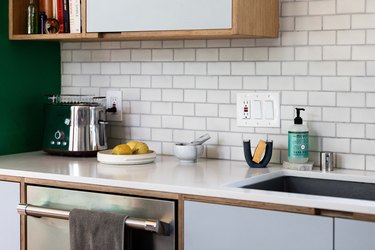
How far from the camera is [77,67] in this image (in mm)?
3918

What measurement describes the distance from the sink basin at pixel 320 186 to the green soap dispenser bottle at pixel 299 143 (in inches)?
3.4

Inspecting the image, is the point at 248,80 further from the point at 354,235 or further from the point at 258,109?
the point at 354,235

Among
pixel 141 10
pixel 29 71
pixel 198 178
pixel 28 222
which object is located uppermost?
pixel 141 10

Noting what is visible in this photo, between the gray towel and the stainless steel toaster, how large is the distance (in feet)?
2.31

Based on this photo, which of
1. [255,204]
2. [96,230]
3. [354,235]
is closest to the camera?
[354,235]

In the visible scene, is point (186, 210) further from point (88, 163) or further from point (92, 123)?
point (92, 123)

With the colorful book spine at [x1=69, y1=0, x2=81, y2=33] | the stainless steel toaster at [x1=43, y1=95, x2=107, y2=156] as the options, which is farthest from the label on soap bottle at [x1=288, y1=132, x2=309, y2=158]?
the colorful book spine at [x1=69, y1=0, x2=81, y2=33]

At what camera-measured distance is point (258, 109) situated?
332cm

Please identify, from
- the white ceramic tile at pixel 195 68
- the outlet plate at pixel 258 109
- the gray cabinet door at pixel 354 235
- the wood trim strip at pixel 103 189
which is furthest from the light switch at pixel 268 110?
the gray cabinet door at pixel 354 235


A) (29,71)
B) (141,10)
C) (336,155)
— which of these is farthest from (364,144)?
(29,71)

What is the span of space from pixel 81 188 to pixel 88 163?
0.41 metres

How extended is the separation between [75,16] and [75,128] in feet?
1.79

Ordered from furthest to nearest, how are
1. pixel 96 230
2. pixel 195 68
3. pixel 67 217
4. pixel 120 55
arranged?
pixel 120 55 → pixel 195 68 → pixel 67 217 → pixel 96 230

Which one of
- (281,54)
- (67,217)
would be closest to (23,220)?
(67,217)
